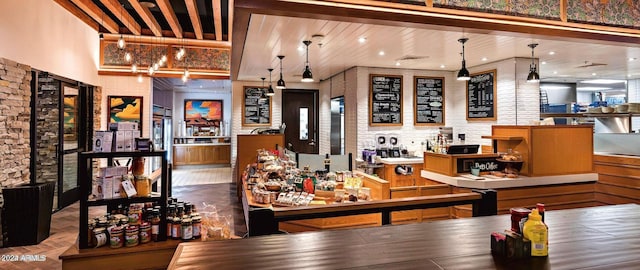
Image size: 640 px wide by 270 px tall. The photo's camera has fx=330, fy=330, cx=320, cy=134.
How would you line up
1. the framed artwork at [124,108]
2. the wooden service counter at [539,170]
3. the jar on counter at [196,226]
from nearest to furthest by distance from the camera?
the jar on counter at [196,226], the wooden service counter at [539,170], the framed artwork at [124,108]

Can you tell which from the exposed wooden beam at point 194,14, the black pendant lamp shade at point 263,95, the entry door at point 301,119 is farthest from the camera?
the entry door at point 301,119

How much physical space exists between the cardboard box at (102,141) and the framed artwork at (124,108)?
524 cm

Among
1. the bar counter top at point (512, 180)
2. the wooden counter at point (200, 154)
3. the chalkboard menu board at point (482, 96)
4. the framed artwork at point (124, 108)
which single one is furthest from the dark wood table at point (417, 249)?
the wooden counter at point (200, 154)

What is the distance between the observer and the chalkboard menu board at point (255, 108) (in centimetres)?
829

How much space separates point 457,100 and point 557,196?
3248mm

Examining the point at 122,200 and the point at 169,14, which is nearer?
the point at 122,200

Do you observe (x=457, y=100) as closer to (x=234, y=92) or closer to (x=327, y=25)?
(x=327, y=25)

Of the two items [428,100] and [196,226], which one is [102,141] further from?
[428,100]

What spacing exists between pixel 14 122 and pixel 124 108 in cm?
309

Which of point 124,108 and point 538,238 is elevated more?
point 124,108

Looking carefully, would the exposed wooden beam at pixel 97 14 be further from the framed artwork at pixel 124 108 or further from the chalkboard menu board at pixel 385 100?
the chalkboard menu board at pixel 385 100

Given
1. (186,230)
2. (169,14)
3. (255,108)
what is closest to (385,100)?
(255,108)

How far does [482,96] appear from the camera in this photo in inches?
250

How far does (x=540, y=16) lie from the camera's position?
11.3 feet
